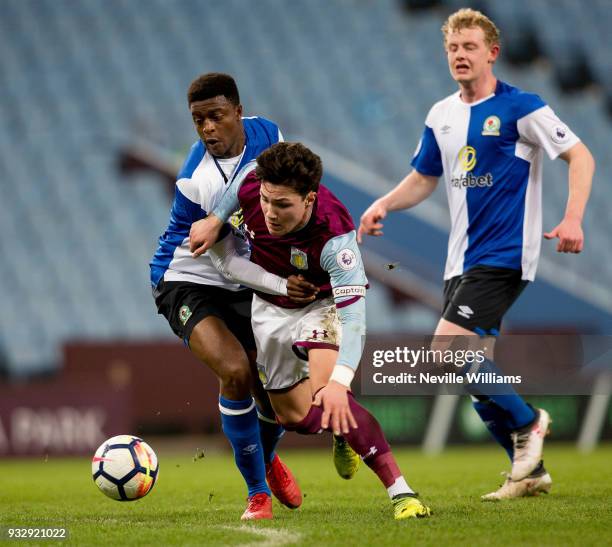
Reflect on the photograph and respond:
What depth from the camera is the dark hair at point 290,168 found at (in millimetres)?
4215

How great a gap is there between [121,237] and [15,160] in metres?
2.43

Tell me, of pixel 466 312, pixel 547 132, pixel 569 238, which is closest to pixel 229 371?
pixel 466 312

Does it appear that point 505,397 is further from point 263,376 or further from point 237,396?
point 237,396

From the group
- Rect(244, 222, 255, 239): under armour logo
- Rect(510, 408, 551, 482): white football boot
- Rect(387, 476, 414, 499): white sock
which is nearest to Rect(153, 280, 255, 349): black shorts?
Rect(244, 222, 255, 239): under armour logo

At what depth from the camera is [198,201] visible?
5.07 metres

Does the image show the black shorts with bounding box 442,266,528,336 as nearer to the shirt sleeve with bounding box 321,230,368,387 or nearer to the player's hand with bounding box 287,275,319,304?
the player's hand with bounding box 287,275,319,304

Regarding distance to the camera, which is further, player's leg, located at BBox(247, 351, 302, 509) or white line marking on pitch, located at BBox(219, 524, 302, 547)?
player's leg, located at BBox(247, 351, 302, 509)

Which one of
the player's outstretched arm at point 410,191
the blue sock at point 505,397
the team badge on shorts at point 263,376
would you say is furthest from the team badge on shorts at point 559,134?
the team badge on shorts at point 263,376

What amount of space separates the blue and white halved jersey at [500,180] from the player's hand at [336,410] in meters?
1.64

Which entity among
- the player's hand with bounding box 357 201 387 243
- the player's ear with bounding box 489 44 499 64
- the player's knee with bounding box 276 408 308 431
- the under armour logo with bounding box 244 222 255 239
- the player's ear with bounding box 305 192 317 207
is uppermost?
the player's ear with bounding box 489 44 499 64

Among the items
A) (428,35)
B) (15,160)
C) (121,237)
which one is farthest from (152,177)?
(428,35)

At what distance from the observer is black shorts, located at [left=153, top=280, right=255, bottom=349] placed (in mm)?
5090

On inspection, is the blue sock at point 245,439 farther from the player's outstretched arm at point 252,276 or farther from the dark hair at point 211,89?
the dark hair at point 211,89

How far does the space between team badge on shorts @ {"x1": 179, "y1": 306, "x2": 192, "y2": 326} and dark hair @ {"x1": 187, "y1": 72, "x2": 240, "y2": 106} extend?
0.99 metres
